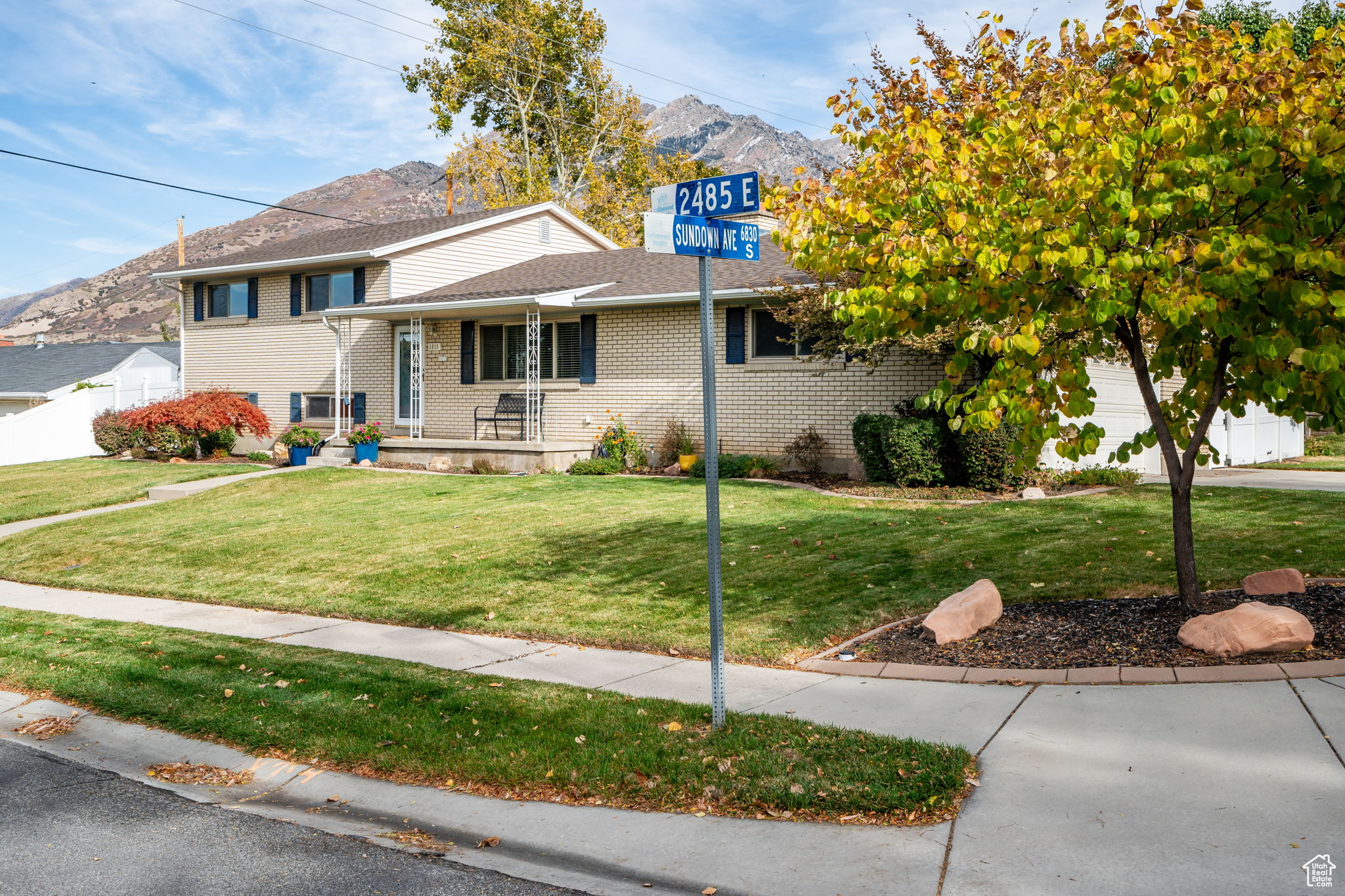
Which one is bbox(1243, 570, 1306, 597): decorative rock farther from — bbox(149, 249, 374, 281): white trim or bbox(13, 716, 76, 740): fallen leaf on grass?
bbox(149, 249, 374, 281): white trim

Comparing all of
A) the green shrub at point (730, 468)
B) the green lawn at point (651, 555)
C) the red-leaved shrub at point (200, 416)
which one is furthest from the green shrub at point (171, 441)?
the green shrub at point (730, 468)

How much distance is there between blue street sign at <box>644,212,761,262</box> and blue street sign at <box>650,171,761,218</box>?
0.06m

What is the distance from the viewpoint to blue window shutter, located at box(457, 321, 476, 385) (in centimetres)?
2228

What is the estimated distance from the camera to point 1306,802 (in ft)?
13.2

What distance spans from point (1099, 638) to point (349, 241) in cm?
2420

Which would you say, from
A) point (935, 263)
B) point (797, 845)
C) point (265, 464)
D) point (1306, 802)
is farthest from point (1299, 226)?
point (265, 464)

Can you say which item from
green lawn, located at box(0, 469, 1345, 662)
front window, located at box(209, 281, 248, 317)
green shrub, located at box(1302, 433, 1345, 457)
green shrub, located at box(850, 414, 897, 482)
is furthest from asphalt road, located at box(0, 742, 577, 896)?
green shrub, located at box(1302, 433, 1345, 457)

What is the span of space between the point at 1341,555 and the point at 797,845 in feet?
24.4

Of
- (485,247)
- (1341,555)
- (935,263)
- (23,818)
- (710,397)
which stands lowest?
(23,818)

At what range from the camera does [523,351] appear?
71.9 ft

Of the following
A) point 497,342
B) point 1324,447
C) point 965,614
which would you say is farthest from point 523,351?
point 1324,447

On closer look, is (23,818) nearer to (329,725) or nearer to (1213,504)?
(329,725)

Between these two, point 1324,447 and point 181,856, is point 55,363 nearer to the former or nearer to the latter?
point 181,856

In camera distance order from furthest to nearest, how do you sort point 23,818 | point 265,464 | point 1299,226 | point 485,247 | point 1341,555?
point 485,247
point 265,464
point 1341,555
point 1299,226
point 23,818
